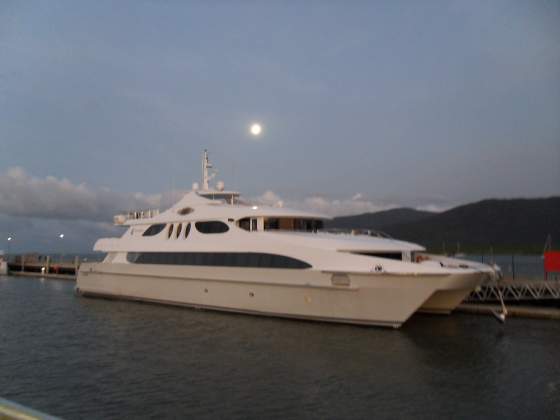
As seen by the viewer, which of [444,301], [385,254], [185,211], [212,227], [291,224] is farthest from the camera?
[185,211]

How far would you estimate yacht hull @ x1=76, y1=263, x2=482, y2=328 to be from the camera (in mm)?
15117

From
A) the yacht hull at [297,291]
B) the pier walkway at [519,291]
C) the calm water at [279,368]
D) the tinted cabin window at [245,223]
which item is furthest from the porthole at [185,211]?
the pier walkway at [519,291]

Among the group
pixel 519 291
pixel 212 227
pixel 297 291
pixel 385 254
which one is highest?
pixel 212 227

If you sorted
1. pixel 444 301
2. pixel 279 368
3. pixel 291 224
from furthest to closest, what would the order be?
pixel 291 224 < pixel 444 301 < pixel 279 368

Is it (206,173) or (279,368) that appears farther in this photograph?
(206,173)

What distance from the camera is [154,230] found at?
22312 mm

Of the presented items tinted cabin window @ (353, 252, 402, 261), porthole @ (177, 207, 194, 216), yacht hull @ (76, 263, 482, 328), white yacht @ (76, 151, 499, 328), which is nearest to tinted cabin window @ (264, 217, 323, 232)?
white yacht @ (76, 151, 499, 328)

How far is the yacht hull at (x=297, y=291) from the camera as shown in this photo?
15117mm

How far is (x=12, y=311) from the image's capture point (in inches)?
878

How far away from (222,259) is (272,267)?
243 centimetres

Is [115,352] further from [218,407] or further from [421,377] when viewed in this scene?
[421,377]

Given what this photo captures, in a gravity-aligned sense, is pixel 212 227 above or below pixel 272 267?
above

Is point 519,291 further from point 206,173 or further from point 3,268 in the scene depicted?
point 3,268

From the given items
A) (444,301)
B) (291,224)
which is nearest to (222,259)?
(291,224)
